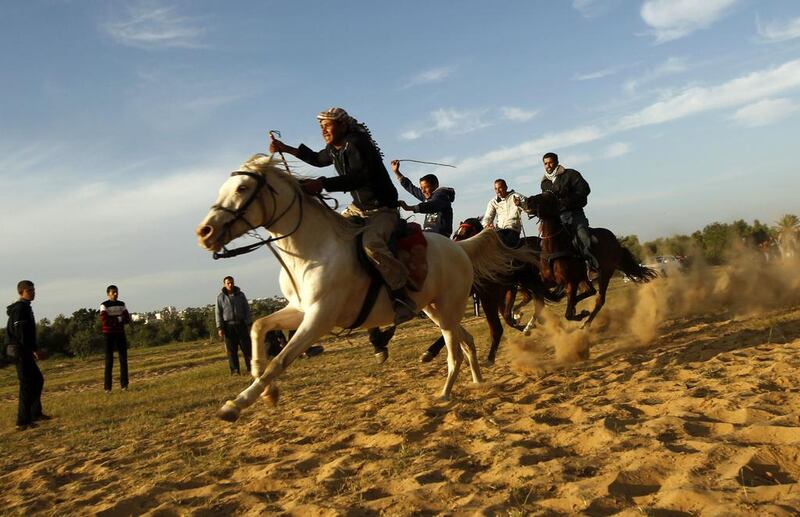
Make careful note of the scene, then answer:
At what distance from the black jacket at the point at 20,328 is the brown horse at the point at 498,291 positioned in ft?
17.8

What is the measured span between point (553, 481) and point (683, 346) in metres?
5.50

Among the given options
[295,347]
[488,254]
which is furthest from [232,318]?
[295,347]

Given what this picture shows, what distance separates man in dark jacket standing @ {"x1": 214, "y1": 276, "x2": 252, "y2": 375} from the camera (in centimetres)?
1259

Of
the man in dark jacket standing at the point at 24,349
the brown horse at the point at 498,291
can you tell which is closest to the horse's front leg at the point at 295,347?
the brown horse at the point at 498,291

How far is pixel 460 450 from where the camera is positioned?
14.4 feet

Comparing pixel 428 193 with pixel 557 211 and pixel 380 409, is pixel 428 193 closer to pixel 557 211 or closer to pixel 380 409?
pixel 557 211

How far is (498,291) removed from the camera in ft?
29.7

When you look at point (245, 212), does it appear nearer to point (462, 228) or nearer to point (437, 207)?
point (437, 207)

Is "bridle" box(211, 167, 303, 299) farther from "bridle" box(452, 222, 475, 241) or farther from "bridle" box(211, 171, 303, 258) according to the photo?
"bridle" box(452, 222, 475, 241)

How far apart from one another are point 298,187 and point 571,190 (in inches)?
237

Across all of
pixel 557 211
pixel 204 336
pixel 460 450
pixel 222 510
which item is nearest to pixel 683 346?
pixel 557 211

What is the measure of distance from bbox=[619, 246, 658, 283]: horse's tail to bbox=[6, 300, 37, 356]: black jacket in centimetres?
960

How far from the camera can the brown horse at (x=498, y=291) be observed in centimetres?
864

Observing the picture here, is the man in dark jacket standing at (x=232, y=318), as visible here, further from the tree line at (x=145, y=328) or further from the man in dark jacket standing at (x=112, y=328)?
the tree line at (x=145, y=328)
